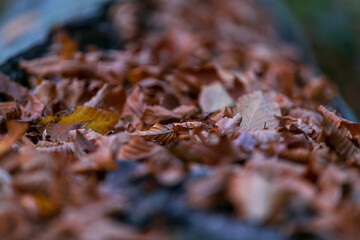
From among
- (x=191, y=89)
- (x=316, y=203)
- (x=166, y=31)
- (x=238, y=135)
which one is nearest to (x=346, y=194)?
(x=316, y=203)

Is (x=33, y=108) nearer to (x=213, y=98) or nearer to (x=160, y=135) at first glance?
(x=160, y=135)

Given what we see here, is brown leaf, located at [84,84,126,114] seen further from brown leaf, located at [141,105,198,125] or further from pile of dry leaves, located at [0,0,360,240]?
brown leaf, located at [141,105,198,125]

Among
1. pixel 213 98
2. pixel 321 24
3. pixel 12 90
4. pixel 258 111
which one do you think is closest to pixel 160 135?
pixel 258 111

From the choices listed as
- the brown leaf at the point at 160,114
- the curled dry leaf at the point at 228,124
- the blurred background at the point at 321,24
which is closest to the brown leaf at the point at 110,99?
the brown leaf at the point at 160,114

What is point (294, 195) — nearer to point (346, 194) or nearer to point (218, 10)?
point (346, 194)

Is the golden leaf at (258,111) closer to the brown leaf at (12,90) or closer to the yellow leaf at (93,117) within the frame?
the yellow leaf at (93,117)

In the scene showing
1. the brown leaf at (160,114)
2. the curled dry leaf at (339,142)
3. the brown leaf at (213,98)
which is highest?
the brown leaf at (213,98)
